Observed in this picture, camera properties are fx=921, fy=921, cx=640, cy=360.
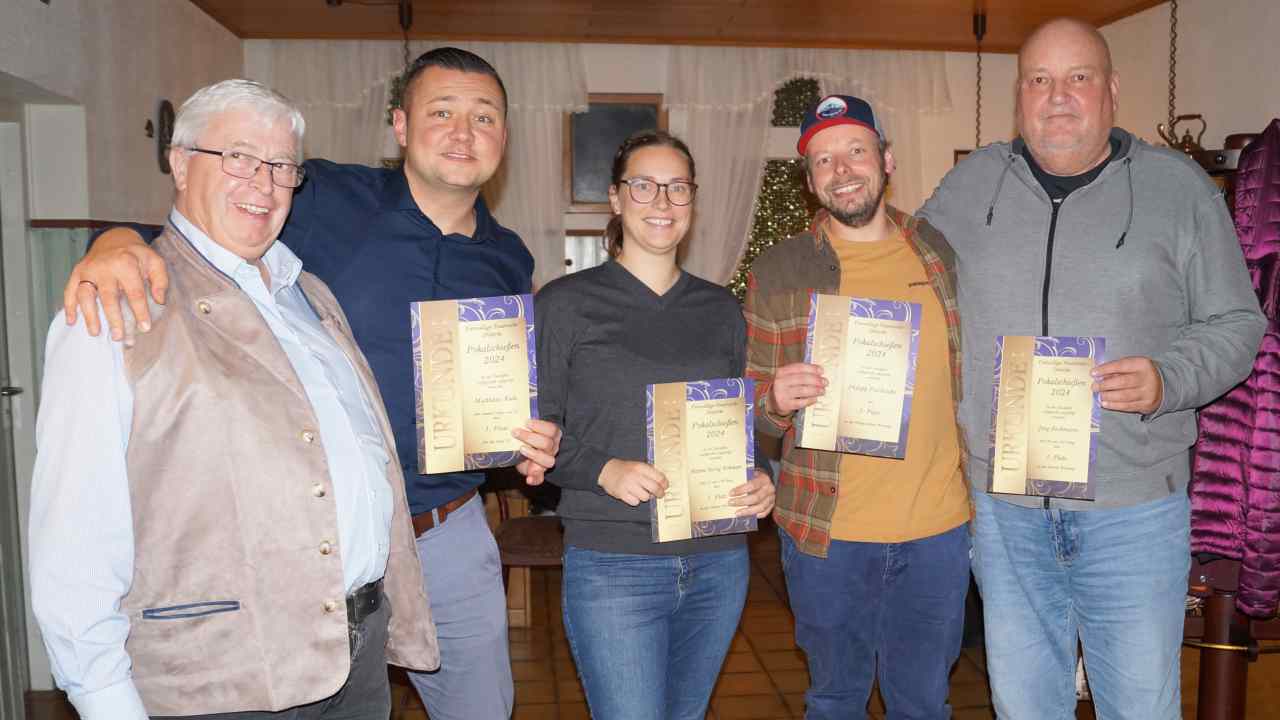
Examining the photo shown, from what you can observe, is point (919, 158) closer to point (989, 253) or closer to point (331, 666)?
point (989, 253)

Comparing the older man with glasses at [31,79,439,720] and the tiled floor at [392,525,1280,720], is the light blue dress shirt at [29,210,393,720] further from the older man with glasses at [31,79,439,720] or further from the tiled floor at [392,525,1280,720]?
the tiled floor at [392,525,1280,720]

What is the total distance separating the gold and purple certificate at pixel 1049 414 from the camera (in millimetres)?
2021

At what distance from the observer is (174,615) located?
1.35m

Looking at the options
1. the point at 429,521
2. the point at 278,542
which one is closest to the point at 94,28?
the point at 429,521

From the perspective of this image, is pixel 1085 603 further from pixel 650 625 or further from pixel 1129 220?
pixel 650 625

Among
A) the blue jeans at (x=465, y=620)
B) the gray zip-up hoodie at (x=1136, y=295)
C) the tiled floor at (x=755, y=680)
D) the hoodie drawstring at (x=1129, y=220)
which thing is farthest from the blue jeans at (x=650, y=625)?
the tiled floor at (x=755, y=680)

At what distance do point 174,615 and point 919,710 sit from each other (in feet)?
5.55

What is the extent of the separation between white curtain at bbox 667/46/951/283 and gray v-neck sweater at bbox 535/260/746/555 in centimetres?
545

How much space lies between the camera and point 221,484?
137 cm

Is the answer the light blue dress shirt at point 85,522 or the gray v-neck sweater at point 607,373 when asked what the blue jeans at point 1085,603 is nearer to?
the gray v-neck sweater at point 607,373

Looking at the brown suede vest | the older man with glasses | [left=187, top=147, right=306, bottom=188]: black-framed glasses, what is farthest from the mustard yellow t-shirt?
[left=187, top=147, right=306, bottom=188]: black-framed glasses

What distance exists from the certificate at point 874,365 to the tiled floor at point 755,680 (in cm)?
201

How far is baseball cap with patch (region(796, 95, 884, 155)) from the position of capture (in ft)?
7.34

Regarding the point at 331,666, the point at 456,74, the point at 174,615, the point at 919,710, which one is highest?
the point at 456,74
